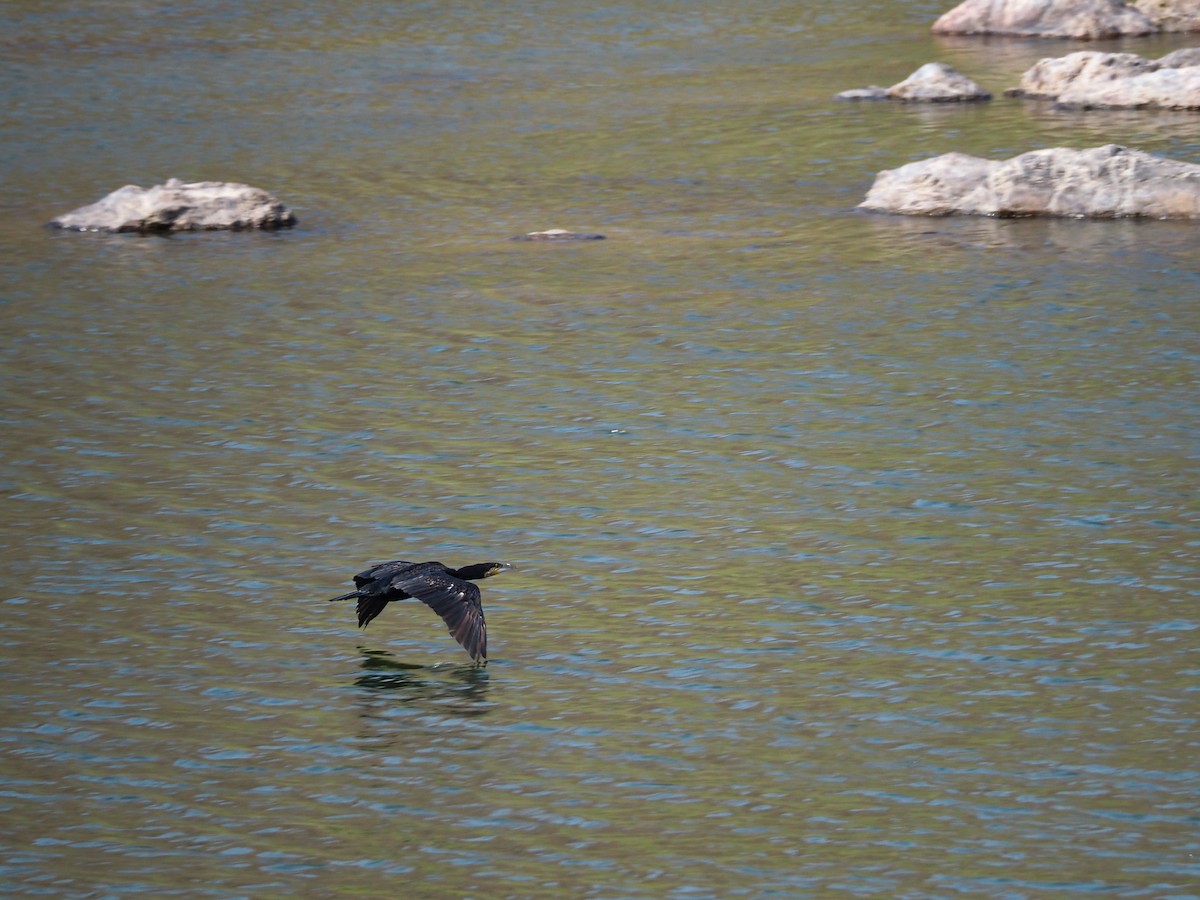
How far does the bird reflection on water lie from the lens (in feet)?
38.2

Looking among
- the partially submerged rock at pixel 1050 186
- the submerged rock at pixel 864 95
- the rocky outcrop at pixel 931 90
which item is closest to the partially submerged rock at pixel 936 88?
the rocky outcrop at pixel 931 90

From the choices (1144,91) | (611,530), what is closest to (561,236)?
(611,530)

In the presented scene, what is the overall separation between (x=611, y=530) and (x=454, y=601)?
339cm

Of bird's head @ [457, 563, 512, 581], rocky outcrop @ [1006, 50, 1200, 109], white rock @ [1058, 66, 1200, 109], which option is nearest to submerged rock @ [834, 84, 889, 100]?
rocky outcrop @ [1006, 50, 1200, 109]

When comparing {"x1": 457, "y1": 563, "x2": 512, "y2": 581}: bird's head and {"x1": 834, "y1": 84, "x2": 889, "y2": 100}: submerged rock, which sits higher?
{"x1": 834, "y1": 84, "x2": 889, "y2": 100}: submerged rock

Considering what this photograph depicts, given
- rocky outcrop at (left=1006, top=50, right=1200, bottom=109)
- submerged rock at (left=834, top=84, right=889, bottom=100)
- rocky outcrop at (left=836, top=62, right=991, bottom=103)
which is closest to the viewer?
rocky outcrop at (left=1006, top=50, right=1200, bottom=109)

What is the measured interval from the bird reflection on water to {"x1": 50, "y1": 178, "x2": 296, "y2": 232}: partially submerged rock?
48.7ft

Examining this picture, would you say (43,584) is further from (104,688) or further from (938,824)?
(938,824)

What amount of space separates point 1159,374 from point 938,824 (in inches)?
376

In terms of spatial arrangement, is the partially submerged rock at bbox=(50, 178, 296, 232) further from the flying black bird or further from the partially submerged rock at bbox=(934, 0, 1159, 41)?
the partially submerged rock at bbox=(934, 0, 1159, 41)

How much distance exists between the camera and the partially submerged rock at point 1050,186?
24484mm

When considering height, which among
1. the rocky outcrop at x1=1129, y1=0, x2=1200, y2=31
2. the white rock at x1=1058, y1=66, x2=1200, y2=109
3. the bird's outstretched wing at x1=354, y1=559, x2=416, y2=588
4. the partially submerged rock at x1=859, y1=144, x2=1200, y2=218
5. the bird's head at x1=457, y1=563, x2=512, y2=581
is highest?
the rocky outcrop at x1=1129, y1=0, x2=1200, y2=31

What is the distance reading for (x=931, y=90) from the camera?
111 feet

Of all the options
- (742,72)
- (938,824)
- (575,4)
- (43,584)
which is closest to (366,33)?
(575,4)
